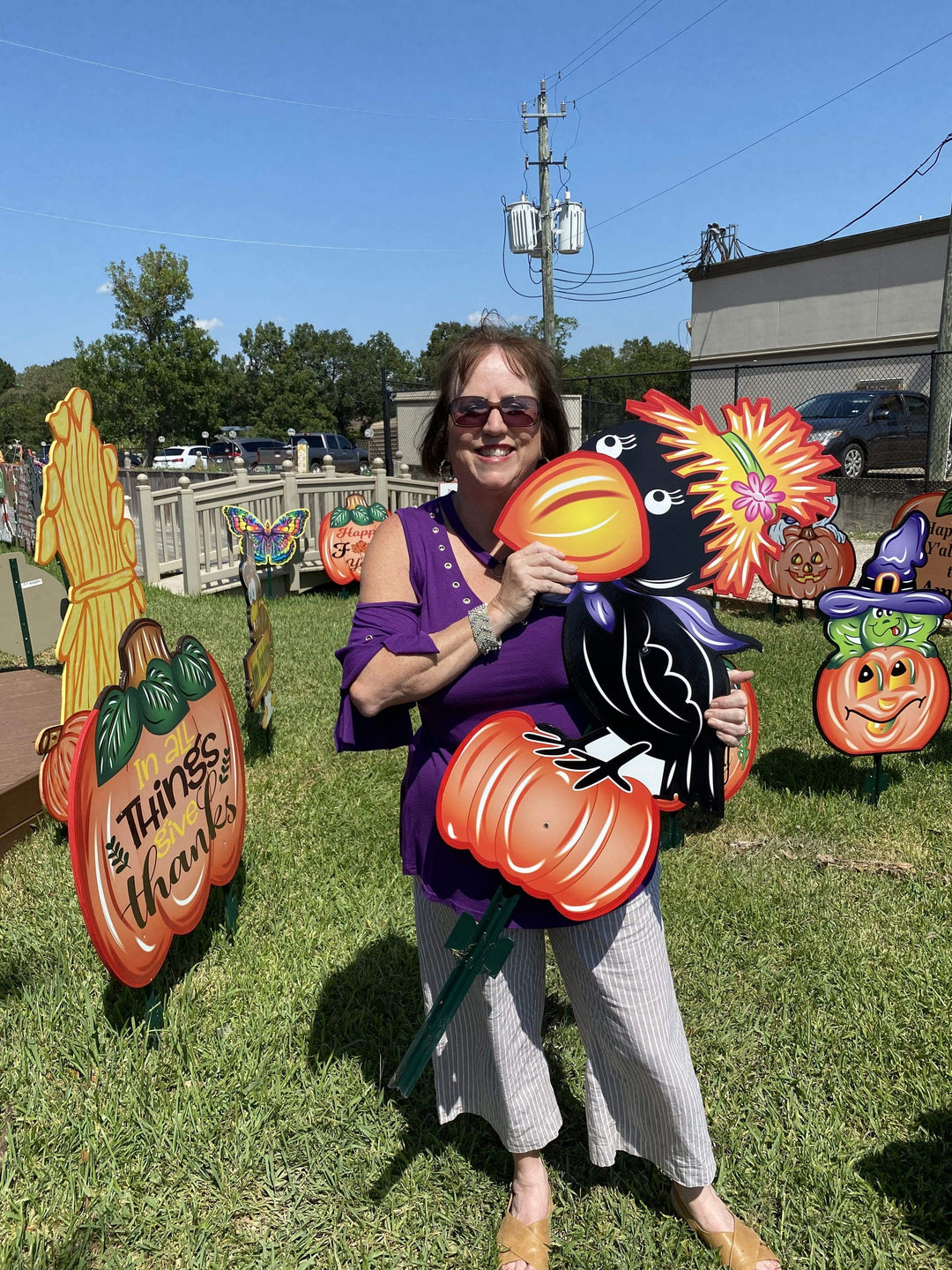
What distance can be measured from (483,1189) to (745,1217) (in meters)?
0.56

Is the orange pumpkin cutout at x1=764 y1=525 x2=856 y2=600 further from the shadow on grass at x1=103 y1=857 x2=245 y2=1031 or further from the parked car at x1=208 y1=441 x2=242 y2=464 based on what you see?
the parked car at x1=208 y1=441 x2=242 y2=464

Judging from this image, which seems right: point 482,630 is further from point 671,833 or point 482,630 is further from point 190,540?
point 190,540

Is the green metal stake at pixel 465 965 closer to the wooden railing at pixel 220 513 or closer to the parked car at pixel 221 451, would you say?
the wooden railing at pixel 220 513

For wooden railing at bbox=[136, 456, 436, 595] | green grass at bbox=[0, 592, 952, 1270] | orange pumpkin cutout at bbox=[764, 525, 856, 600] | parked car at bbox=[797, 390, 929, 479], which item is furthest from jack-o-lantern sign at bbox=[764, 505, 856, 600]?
parked car at bbox=[797, 390, 929, 479]

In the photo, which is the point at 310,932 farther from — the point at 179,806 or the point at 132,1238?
the point at 132,1238

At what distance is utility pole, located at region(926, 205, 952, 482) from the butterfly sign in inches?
281

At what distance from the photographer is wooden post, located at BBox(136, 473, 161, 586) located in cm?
939

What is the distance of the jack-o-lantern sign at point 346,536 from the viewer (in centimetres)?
916

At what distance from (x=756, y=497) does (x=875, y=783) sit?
9.02ft

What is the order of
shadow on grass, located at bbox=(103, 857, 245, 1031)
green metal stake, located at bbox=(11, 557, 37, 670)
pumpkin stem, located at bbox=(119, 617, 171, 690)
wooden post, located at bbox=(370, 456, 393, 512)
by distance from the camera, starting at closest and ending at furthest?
1. pumpkin stem, located at bbox=(119, 617, 171, 690)
2. shadow on grass, located at bbox=(103, 857, 245, 1031)
3. green metal stake, located at bbox=(11, 557, 37, 670)
4. wooden post, located at bbox=(370, 456, 393, 512)

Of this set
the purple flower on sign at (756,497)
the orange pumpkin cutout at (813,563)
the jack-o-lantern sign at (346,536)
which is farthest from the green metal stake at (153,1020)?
the jack-o-lantern sign at (346,536)

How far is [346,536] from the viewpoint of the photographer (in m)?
9.24

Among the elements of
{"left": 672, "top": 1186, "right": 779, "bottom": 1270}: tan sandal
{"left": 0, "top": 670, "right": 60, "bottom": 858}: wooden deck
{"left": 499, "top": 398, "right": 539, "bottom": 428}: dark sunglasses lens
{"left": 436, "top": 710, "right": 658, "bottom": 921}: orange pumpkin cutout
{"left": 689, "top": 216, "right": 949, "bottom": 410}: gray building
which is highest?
{"left": 689, "top": 216, "right": 949, "bottom": 410}: gray building

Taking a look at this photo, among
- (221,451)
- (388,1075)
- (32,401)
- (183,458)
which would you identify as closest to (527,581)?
(388,1075)
